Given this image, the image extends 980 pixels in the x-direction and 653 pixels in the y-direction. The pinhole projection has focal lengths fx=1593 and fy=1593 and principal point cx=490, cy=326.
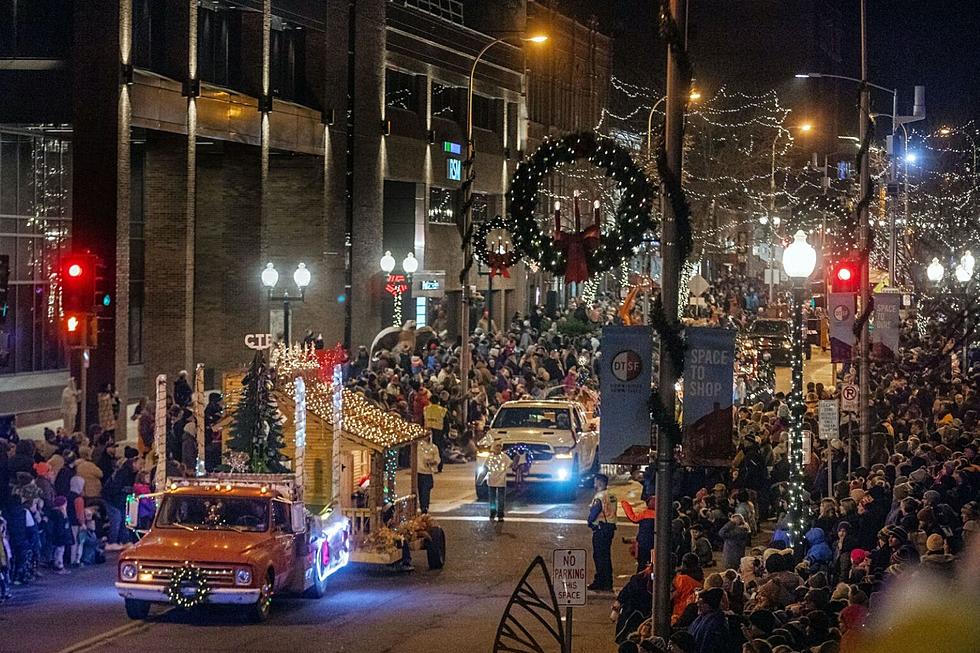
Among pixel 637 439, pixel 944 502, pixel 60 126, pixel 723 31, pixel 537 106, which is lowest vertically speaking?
pixel 944 502

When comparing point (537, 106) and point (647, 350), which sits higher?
point (537, 106)

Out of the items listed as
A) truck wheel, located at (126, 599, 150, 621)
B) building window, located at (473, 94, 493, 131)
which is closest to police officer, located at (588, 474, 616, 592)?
truck wheel, located at (126, 599, 150, 621)

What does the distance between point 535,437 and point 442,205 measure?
103ft

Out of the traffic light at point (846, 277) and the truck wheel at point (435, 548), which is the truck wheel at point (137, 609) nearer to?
the truck wheel at point (435, 548)

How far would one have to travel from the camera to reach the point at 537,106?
233 feet

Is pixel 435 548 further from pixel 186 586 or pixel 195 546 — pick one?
pixel 186 586

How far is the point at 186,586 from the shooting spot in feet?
56.7

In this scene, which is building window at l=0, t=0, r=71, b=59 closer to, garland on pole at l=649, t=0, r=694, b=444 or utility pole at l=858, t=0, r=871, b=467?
utility pole at l=858, t=0, r=871, b=467

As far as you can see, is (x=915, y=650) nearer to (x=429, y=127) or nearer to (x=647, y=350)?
(x=647, y=350)

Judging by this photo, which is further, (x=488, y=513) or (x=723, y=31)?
(x=723, y=31)

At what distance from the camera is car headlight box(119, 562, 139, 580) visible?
57.2 feet

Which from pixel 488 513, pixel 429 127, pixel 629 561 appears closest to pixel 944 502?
pixel 629 561

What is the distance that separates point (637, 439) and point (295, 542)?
7.75m

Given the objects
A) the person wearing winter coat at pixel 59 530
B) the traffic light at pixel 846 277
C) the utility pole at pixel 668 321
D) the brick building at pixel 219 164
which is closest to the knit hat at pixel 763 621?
the utility pole at pixel 668 321
